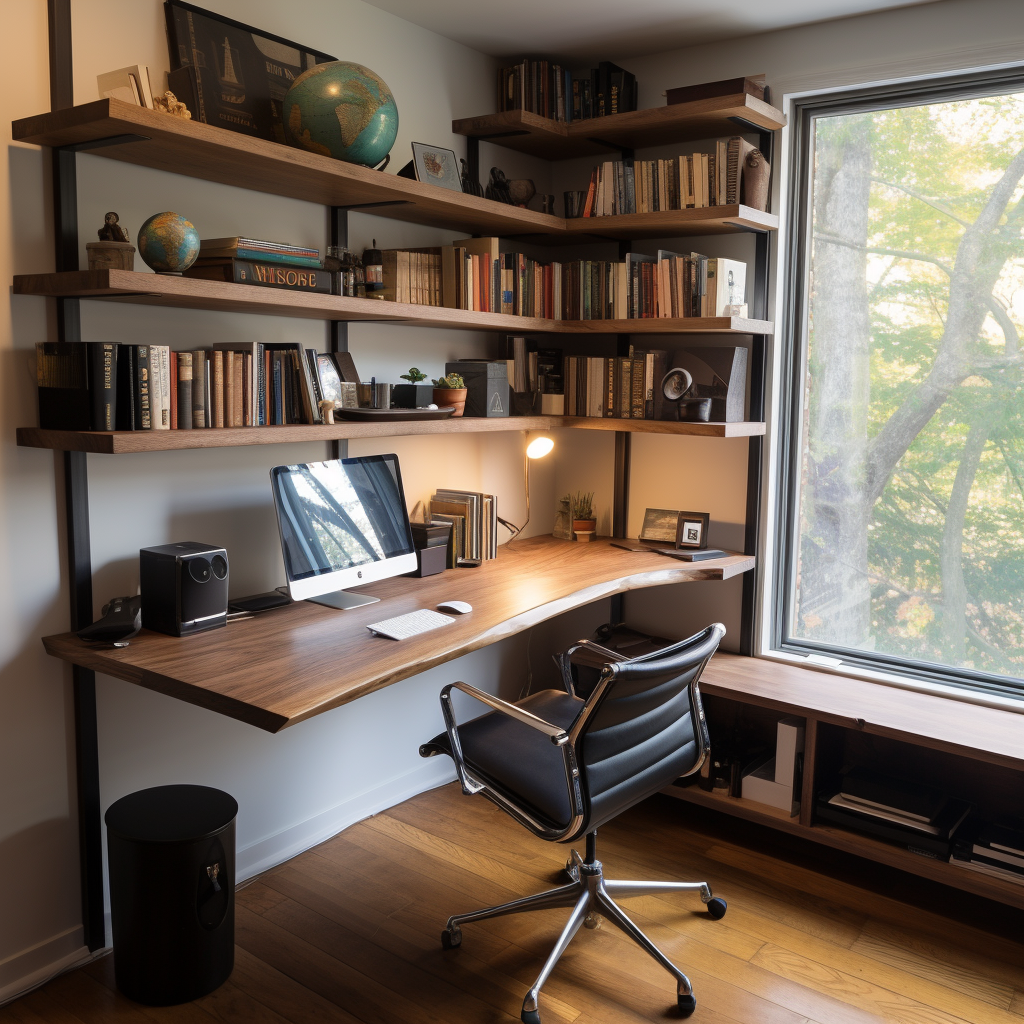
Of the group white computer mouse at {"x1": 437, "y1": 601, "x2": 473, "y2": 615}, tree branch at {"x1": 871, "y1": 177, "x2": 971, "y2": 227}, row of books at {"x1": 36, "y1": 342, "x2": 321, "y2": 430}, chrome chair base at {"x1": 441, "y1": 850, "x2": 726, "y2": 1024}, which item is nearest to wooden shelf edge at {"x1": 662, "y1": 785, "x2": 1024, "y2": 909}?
chrome chair base at {"x1": 441, "y1": 850, "x2": 726, "y2": 1024}

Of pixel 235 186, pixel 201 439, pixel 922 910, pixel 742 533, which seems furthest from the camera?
pixel 742 533

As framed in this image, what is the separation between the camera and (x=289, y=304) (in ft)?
7.59

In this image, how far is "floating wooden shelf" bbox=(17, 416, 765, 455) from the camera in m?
2.01

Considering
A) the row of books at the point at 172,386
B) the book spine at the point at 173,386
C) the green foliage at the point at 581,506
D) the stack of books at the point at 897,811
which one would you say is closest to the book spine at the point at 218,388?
the row of books at the point at 172,386

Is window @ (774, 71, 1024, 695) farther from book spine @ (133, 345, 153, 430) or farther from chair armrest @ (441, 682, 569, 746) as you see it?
book spine @ (133, 345, 153, 430)

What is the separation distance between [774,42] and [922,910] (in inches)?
109

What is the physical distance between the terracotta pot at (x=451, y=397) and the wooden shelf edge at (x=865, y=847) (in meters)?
1.50

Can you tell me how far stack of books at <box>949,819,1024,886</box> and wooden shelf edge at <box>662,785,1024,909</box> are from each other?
23 mm

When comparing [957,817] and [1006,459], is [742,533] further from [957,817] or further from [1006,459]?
[957,817]

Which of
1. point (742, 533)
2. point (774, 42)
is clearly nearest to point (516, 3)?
point (774, 42)

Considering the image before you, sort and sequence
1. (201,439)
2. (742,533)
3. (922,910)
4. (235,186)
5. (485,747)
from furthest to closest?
(742,533) < (922,910) < (235,186) < (485,747) < (201,439)

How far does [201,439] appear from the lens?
7.10ft

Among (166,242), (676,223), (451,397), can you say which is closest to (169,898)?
(166,242)

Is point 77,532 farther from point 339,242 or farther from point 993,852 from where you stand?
point 993,852
